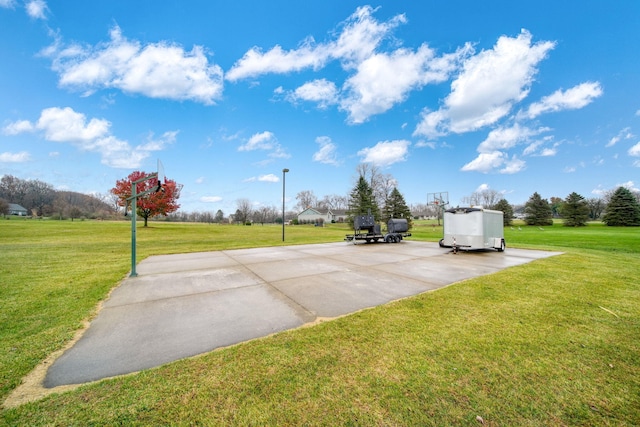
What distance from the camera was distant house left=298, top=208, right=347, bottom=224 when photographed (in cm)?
7388

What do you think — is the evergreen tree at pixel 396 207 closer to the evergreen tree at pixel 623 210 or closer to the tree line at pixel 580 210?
the tree line at pixel 580 210

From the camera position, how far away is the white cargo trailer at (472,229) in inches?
444

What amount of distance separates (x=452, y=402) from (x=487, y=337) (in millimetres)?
1561

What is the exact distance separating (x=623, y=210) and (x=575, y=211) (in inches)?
222

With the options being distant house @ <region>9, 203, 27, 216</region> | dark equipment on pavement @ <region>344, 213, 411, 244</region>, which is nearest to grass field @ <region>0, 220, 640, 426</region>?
dark equipment on pavement @ <region>344, 213, 411, 244</region>

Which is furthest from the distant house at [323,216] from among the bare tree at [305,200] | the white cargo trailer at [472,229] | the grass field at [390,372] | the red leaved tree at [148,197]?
the grass field at [390,372]

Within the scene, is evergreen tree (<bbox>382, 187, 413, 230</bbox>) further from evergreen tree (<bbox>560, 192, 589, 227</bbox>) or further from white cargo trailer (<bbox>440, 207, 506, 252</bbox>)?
evergreen tree (<bbox>560, 192, 589, 227</bbox>)

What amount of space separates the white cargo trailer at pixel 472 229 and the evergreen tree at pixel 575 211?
48.7m

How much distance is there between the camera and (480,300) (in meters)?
4.78

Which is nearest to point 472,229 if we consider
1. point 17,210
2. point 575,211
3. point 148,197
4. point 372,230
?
point 372,230

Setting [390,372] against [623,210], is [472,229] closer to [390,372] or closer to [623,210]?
[390,372]

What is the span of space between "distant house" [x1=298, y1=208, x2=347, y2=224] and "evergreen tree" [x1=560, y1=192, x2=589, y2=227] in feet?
154

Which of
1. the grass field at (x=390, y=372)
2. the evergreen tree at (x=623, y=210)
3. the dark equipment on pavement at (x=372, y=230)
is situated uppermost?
the evergreen tree at (x=623, y=210)

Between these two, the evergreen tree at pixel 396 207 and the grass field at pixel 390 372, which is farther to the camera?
the evergreen tree at pixel 396 207
